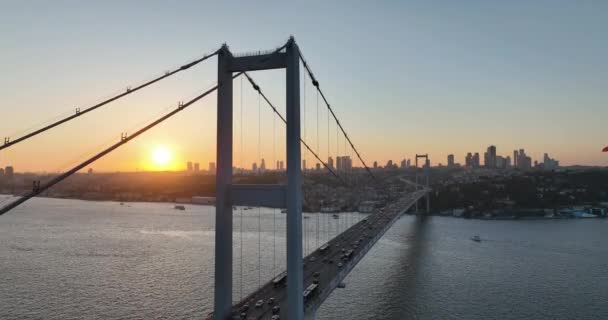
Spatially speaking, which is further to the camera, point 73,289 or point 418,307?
point 73,289

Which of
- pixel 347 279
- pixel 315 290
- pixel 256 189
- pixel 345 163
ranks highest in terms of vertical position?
pixel 345 163

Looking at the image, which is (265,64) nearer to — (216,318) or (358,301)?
(216,318)

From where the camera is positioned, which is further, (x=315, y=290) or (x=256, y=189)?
(x=315, y=290)

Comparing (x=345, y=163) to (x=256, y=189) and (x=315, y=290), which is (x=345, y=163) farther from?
(x=256, y=189)

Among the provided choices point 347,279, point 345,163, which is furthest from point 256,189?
point 345,163

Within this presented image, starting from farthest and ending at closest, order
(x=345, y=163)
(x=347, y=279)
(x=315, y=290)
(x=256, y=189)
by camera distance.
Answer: (x=345, y=163), (x=347, y=279), (x=315, y=290), (x=256, y=189)

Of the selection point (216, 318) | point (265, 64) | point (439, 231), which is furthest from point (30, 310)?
point (439, 231)

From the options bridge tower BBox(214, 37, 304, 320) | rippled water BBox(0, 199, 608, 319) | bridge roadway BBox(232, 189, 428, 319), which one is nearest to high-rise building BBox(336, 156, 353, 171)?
rippled water BBox(0, 199, 608, 319)

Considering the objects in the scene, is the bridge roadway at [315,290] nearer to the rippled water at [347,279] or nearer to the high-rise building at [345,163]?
the rippled water at [347,279]
